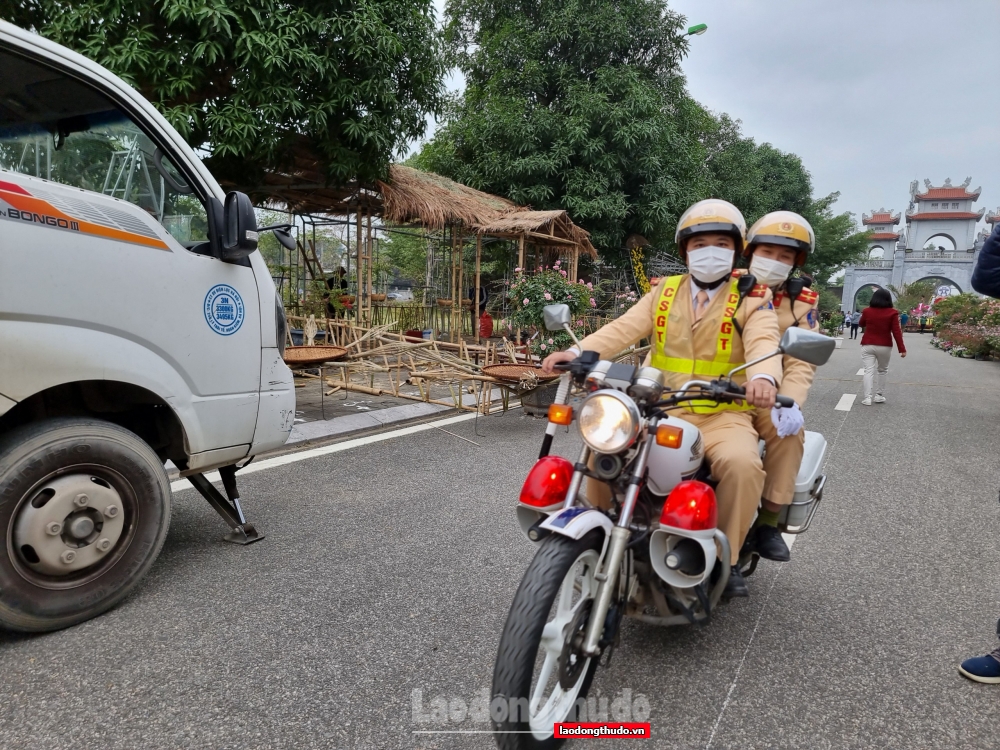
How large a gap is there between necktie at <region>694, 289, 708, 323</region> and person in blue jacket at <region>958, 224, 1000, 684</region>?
0.98 metres

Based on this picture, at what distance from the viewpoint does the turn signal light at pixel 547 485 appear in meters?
2.17

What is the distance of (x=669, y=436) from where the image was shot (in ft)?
6.71

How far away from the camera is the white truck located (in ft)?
8.14

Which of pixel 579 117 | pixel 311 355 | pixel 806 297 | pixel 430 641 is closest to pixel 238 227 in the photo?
pixel 430 641

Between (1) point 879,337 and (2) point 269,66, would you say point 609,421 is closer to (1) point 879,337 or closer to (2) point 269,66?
(2) point 269,66

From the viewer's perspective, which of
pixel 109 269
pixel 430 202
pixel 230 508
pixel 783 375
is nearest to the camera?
pixel 109 269

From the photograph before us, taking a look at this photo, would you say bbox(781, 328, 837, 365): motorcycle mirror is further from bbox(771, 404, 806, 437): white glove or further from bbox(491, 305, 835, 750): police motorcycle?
bbox(771, 404, 806, 437): white glove

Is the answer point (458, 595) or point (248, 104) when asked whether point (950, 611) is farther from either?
point (248, 104)

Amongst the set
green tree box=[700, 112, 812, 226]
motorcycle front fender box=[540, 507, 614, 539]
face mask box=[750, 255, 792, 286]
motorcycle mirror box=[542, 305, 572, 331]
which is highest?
green tree box=[700, 112, 812, 226]

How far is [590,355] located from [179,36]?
728 centimetres

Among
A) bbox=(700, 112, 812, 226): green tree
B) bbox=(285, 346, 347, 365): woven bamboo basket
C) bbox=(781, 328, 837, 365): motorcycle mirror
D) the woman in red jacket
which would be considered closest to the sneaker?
bbox=(781, 328, 837, 365): motorcycle mirror

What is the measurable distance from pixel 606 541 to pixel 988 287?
6.26 feet

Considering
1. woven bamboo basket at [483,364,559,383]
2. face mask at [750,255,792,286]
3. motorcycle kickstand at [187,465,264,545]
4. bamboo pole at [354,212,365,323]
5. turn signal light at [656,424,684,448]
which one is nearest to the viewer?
turn signal light at [656,424,684,448]

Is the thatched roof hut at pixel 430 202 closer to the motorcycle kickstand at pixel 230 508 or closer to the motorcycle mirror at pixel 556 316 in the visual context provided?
the motorcycle kickstand at pixel 230 508
